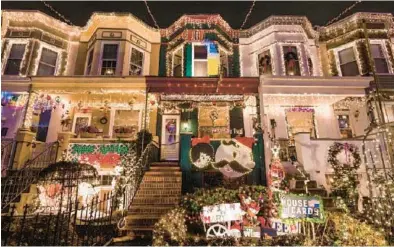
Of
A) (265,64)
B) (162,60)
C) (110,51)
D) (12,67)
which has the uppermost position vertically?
(110,51)

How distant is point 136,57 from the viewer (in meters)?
14.5

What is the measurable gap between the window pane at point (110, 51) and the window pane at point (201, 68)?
436 cm

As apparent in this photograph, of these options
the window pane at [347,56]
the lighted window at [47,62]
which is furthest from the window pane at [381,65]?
the lighted window at [47,62]

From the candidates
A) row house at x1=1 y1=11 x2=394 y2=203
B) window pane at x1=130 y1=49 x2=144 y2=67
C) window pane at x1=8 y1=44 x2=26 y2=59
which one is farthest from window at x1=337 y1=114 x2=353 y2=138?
window pane at x1=8 y1=44 x2=26 y2=59

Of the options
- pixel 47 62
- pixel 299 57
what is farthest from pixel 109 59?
pixel 299 57

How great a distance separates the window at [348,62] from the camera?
559 inches

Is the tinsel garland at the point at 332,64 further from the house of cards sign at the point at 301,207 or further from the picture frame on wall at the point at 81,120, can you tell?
the picture frame on wall at the point at 81,120

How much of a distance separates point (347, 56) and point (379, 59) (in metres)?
1.61

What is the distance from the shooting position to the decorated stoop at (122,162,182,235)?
25.6 feet

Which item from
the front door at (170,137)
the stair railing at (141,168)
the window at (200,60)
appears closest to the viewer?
the stair railing at (141,168)

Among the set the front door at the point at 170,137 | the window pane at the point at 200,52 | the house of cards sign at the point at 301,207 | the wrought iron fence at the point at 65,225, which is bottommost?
the wrought iron fence at the point at 65,225

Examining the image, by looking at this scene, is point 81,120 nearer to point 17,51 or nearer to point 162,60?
point 17,51

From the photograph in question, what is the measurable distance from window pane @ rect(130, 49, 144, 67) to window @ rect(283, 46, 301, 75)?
310 inches

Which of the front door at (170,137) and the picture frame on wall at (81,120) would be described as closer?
the front door at (170,137)
